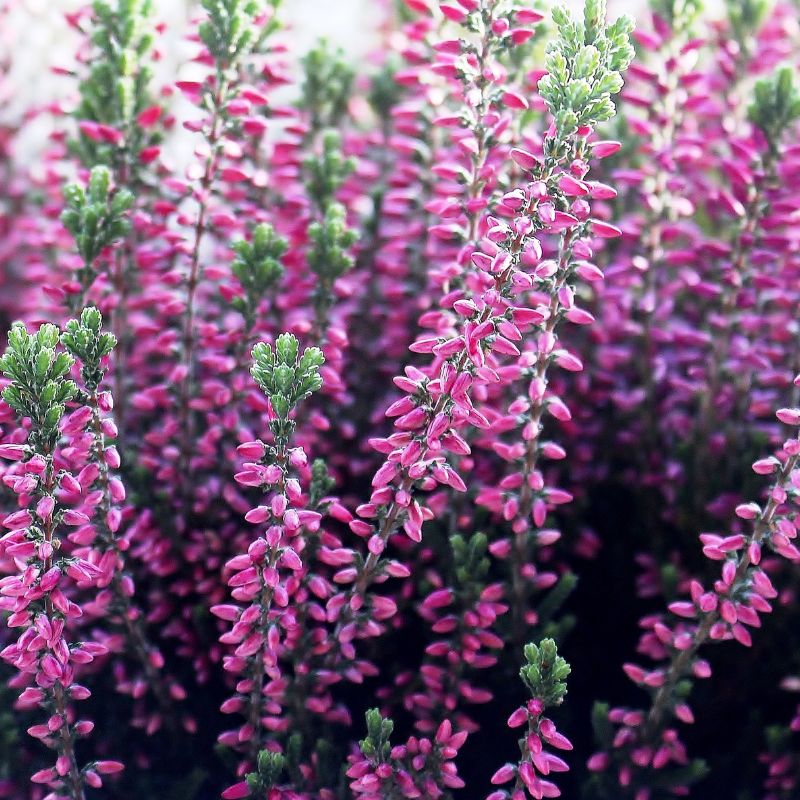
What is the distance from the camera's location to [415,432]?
4.62ft

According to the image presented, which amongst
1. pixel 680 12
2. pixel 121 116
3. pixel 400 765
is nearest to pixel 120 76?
pixel 121 116

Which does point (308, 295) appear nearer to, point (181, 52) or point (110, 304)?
point (110, 304)

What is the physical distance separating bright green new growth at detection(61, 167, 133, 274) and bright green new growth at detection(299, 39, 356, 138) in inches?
26.1

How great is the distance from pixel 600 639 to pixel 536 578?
0.51 meters

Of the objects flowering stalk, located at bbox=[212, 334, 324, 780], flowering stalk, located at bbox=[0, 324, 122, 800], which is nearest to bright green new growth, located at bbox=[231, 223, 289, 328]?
flowering stalk, located at bbox=[212, 334, 324, 780]

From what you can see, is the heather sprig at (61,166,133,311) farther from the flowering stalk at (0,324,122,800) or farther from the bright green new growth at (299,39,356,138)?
the bright green new growth at (299,39,356,138)

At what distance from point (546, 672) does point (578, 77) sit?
33.3 inches

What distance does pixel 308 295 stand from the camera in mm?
1937

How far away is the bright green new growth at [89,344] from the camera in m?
1.34

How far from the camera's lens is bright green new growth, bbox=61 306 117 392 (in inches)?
52.6

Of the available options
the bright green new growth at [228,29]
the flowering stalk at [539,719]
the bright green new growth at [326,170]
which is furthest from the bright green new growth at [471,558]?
the bright green new growth at [228,29]

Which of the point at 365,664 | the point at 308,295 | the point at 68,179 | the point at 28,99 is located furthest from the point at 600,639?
the point at 28,99

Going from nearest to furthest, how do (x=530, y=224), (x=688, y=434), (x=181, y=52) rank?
(x=530, y=224) → (x=688, y=434) → (x=181, y=52)

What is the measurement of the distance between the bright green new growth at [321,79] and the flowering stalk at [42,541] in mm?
1115
